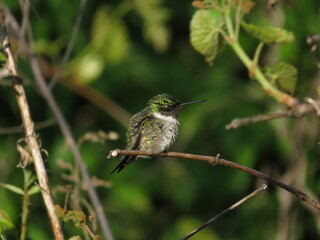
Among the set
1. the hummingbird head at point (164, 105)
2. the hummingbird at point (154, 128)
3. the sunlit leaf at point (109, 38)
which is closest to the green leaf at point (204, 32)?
the hummingbird at point (154, 128)

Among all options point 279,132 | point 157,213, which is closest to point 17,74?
point 279,132

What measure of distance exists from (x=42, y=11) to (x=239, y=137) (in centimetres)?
207

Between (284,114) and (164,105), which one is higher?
(164,105)

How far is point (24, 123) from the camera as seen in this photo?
2.20 meters

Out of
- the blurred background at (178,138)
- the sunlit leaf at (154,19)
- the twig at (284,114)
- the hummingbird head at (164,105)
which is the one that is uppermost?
the sunlit leaf at (154,19)

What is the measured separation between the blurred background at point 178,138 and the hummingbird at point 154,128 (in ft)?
6.30

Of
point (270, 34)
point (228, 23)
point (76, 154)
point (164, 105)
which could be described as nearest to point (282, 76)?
point (270, 34)

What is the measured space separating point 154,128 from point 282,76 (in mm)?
954

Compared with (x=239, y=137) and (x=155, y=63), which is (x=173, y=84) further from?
(x=239, y=137)

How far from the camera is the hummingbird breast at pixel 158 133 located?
10.6 ft

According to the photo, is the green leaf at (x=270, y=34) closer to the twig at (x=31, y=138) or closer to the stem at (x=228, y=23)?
the stem at (x=228, y=23)

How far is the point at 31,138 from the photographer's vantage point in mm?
2166

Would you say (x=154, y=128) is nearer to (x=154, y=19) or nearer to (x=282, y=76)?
(x=282, y=76)

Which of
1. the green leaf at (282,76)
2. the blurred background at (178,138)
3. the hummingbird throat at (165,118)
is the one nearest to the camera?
the green leaf at (282,76)
